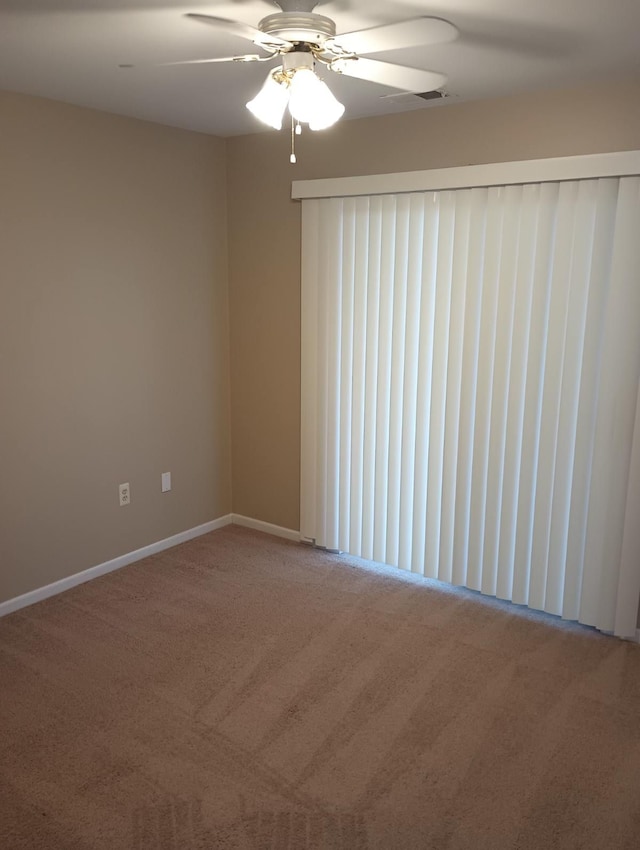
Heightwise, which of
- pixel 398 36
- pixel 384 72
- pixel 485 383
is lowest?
pixel 485 383

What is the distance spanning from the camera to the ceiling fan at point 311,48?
205 cm

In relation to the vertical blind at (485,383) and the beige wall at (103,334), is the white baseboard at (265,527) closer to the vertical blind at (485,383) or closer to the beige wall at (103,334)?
the beige wall at (103,334)

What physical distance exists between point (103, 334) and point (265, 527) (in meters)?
1.57

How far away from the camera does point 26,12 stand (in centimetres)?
215

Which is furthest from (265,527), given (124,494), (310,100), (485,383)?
(310,100)

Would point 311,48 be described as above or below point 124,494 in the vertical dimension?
above

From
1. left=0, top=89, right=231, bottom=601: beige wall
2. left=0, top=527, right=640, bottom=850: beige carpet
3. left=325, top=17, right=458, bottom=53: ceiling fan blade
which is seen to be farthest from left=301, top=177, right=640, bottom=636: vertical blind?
left=325, top=17, right=458, bottom=53: ceiling fan blade

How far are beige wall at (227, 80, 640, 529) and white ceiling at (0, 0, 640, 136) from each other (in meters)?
0.12

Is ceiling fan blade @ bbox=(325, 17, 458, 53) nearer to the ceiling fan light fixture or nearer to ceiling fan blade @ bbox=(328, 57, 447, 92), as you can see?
ceiling fan blade @ bbox=(328, 57, 447, 92)

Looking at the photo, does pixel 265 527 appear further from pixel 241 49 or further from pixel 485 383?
pixel 241 49

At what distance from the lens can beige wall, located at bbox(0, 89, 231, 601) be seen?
337cm

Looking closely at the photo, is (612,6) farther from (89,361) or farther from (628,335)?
(89,361)

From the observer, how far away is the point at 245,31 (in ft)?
7.04

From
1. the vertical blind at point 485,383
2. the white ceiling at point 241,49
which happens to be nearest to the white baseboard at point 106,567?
the vertical blind at point 485,383
